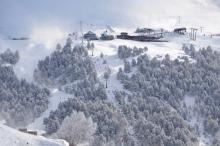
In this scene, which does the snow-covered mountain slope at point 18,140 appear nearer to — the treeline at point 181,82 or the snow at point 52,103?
the snow at point 52,103

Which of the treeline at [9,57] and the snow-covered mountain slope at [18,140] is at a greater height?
the snow-covered mountain slope at [18,140]

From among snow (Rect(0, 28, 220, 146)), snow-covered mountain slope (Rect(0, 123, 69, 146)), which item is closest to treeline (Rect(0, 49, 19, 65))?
snow (Rect(0, 28, 220, 146))

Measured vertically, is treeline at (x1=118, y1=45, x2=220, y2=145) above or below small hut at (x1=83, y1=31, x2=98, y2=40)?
below

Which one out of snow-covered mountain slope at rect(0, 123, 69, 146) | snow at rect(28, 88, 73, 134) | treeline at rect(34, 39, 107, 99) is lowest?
snow at rect(28, 88, 73, 134)

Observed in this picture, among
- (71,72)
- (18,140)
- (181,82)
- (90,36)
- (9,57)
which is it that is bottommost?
(181,82)

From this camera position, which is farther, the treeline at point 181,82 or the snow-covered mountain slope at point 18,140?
the treeline at point 181,82

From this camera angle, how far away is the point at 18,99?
517 ft

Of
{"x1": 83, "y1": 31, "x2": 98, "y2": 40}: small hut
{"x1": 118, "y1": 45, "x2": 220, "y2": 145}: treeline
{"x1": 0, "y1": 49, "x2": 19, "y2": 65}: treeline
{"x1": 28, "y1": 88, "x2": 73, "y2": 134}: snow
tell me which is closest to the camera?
{"x1": 28, "y1": 88, "x2": 73, "y2": 134}: snow

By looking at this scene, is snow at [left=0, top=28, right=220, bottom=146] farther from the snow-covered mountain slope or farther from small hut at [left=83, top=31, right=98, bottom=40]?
the snow-covered mountain slope

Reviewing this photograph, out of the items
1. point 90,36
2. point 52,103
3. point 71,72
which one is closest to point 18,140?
point 52,103

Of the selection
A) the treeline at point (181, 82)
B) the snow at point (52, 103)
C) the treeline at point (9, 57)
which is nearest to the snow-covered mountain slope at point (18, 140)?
the snow at point (52, 103)

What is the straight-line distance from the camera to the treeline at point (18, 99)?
14738 cm

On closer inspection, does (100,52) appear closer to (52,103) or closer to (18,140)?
(52,103)

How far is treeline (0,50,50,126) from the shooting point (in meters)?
147
